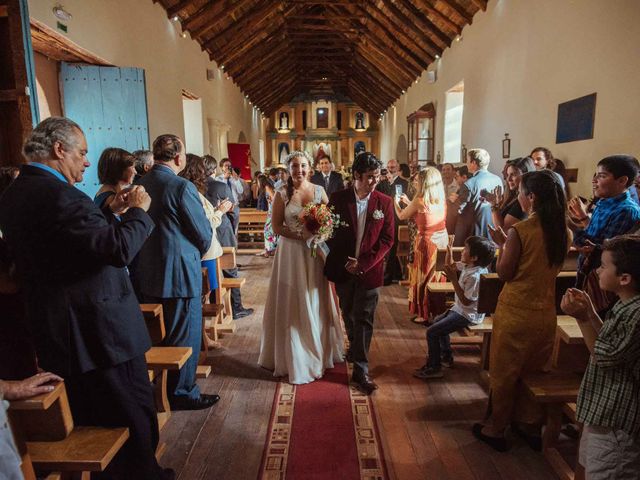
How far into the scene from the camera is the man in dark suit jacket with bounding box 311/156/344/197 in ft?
21.0

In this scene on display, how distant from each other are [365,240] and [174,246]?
4.26 ft

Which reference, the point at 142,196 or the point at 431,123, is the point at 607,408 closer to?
the point at 142,196

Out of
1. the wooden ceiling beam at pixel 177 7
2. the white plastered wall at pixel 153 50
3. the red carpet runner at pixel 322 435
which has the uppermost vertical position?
the wooden ceiling beam at pixel 177 7

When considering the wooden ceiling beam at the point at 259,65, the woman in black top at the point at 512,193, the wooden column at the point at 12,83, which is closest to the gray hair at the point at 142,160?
the wooden column at the point at 12,83

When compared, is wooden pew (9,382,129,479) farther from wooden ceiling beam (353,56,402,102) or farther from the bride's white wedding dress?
wooden ceiling beam (353,56,402,102)

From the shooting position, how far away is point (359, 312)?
3143mm

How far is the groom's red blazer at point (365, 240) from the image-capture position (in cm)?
304

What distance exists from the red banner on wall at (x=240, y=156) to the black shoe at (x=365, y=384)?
1010 centimetres

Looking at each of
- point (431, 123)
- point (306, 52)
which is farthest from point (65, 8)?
point (306, 52)

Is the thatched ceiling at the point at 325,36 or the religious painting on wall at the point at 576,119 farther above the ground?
the thatched ceiling at the point at 325,36

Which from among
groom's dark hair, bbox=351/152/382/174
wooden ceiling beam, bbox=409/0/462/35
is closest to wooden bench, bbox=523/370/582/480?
groom's dark hair, bbox=351/152/382/174

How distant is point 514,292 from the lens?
2391 millimetres

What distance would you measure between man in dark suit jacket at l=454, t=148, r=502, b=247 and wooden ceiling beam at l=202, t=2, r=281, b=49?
21.7 feet

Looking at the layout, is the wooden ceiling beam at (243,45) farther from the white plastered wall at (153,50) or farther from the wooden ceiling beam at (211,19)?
the wooden ceiling beam at (211,19)
